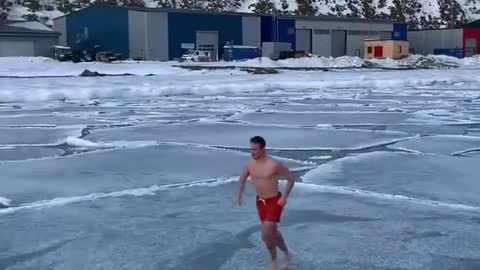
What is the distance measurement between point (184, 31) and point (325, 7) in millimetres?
32258

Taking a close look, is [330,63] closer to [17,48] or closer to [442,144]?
[17,48]

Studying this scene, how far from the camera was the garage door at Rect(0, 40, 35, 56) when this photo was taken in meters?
37.4

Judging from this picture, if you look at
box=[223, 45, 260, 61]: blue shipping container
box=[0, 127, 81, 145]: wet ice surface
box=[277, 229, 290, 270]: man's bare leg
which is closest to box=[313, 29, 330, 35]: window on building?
box=[223, 45, 260, 61]: blue shipping container

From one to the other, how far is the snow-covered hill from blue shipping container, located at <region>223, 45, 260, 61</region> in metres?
19.6

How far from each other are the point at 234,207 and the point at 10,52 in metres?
34.9

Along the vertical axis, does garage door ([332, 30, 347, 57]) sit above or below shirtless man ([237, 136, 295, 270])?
above

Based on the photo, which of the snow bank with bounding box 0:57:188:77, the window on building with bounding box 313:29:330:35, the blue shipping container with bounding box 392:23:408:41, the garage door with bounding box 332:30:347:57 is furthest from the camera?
the blue shipping container with bounding box 392:23:408:41

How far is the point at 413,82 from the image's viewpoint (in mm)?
22734

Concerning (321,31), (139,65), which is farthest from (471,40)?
(139,65)

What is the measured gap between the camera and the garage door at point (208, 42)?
42250mm

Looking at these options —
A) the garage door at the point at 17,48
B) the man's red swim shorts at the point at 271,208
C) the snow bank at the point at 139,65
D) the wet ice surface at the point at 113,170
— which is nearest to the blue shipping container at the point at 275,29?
the snow bank at the point at 139,65

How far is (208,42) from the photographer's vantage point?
1682 inches

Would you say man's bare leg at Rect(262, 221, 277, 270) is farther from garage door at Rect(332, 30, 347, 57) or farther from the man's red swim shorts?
garage door at Rect(332, 30, 347, 57)

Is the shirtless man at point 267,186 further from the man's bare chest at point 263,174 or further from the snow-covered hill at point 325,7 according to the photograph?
the snow-covered hill at point 325,7
